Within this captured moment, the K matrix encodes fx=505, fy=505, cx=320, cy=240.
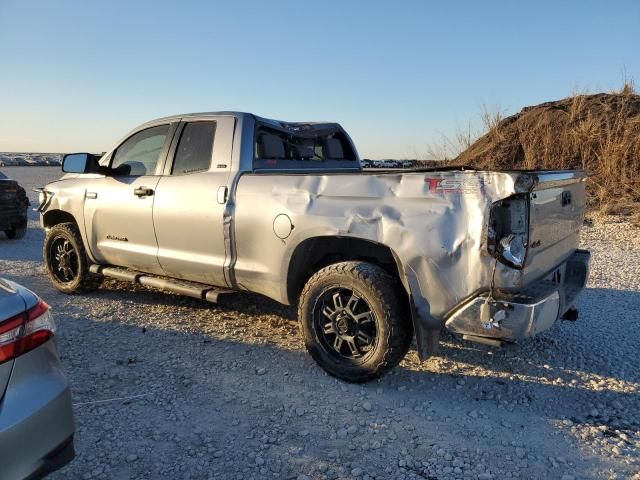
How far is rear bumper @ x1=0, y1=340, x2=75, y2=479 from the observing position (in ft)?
6.26

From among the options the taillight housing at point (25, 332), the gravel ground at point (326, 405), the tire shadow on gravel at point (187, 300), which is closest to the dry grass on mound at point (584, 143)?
the tire shadow on gravel at point (187, 300)

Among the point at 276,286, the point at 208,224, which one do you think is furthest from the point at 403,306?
the point at 208,224

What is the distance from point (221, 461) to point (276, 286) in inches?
60.8

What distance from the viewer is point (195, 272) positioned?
181 inches

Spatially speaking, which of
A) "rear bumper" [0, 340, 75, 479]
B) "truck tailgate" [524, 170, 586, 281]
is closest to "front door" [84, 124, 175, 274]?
"rear bumper" [0, 340, 75, 479]

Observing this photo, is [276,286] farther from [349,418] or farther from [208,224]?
[349,418]

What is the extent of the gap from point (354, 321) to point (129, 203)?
9.02ft

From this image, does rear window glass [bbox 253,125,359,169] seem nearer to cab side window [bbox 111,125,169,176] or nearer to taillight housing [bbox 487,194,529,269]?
cab side window [bbox 111,125,169,176]

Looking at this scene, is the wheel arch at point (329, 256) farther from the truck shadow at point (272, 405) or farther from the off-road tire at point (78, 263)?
the off-road tire at point (78, 263)

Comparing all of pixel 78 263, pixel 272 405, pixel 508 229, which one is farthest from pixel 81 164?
pixel 508 229

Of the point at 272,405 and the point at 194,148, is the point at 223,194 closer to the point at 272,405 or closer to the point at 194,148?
the point at 194,148

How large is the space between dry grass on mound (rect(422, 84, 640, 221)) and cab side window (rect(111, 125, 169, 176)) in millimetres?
8777

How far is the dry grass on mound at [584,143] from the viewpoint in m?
12.7

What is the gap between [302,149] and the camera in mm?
5371
